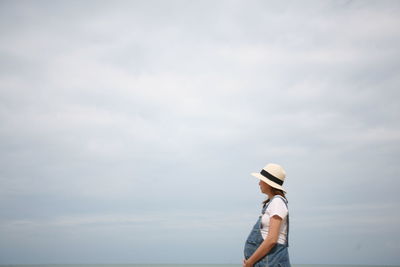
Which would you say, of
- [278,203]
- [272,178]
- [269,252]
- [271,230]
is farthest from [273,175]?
[269,252]

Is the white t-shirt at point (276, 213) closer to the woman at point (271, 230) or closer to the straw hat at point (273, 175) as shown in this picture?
the woman at point (271, 230)

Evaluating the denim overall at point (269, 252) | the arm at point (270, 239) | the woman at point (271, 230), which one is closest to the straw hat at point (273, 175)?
the woman at point (271, 230)

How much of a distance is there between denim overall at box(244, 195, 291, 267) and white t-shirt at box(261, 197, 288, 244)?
0.05 meters

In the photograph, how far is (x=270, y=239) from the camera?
4715mm

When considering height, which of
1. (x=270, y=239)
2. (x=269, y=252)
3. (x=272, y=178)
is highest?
(x=272, y=178)

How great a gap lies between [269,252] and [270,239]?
0.56 feet

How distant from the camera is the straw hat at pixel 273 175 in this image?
Result: 5.08 meters

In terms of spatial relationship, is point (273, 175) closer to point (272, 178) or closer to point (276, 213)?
point (272, 178)

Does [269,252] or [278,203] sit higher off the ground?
[278,203]

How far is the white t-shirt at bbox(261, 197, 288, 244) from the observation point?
4789 millimetres

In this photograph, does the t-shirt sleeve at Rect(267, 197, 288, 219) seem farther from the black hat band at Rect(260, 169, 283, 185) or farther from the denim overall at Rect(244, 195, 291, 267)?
the black hat band at Rect(260, 169, 283, 185)

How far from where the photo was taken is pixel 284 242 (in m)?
4.90

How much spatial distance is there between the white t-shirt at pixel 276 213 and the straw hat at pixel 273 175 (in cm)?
23

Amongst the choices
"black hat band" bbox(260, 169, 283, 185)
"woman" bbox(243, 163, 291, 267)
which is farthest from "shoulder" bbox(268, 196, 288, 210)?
"black hat band" bbox(260, 169, 283, 185)
